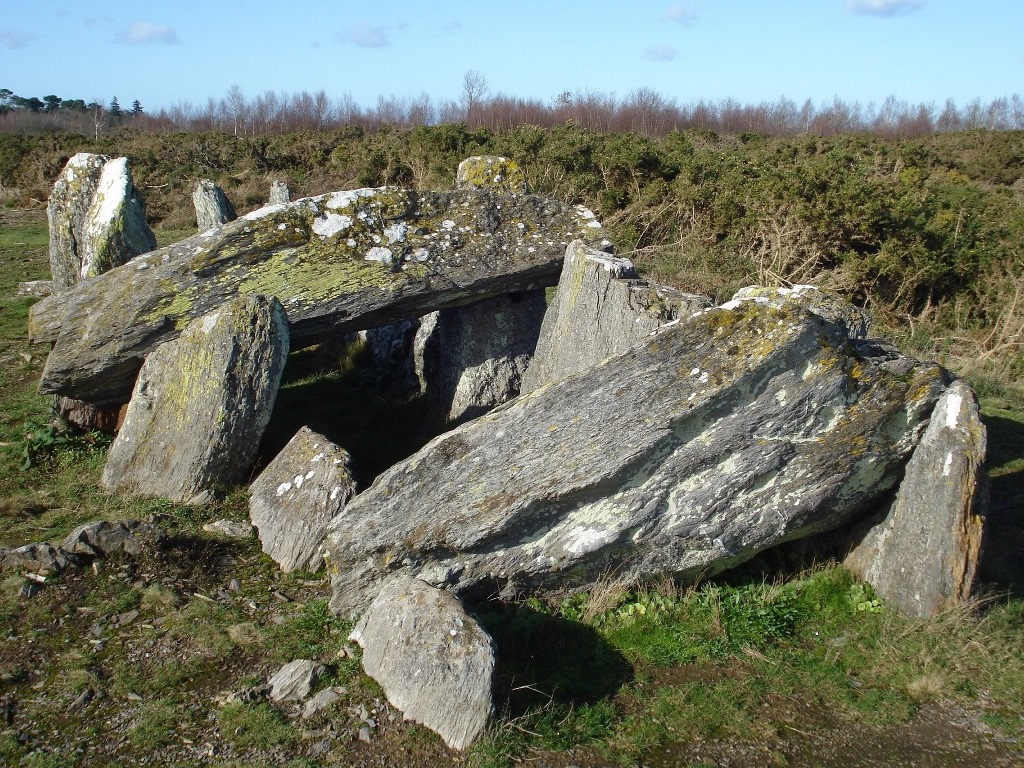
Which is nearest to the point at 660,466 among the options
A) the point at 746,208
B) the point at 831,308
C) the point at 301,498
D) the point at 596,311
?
the point at 831,308

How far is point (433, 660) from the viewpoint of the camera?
4504 millimetres

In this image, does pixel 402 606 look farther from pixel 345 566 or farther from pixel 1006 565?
pixel 1006 565

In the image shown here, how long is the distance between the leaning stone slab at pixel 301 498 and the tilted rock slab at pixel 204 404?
0.53m

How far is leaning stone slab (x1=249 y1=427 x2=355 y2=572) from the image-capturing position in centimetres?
618

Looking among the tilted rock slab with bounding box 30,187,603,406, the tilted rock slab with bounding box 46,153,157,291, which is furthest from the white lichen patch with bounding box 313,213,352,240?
the tilted rock slab with bounding box 46,153,157,291

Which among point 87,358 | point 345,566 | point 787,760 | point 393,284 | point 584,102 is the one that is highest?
point 584,102

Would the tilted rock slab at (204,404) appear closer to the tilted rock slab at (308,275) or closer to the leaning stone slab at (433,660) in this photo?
the tilted rock slab at (308,275)

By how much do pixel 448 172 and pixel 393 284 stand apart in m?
13.8

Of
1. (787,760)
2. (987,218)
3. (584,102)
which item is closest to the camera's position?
(787,760)

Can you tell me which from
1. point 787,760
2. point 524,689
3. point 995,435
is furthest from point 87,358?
point 995,435

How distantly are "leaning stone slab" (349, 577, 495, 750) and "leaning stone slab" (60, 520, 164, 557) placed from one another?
203 cm

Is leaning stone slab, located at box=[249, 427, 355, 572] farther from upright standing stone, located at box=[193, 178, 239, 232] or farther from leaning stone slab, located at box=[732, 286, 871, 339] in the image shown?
upright standing stone, located at box=[193, 178, 239, 232]

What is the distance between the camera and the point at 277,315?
7.13 meters

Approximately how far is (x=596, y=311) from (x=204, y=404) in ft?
11.0
